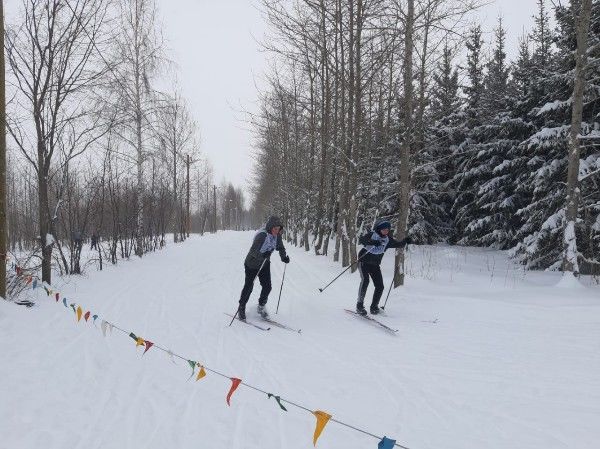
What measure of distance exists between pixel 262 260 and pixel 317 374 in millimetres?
3162

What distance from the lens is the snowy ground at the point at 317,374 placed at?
3.76 meters

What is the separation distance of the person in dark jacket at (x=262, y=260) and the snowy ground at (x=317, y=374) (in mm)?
614

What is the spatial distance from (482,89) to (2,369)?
957 inches

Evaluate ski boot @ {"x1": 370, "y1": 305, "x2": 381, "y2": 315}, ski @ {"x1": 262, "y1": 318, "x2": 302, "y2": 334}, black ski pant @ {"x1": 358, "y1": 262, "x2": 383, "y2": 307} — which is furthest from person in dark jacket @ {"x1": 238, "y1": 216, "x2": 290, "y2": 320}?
ski boot @ {"x1": 370, "y1": 305, "x2": 381, "y2": 315}

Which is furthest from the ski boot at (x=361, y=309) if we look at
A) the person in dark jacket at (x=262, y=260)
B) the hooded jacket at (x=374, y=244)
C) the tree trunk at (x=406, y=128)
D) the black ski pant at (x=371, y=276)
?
the tree trunk at (x=406, y=128)

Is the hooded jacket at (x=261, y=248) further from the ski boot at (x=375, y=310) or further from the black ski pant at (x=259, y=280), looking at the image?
the ski boot at (x=375, y=310)

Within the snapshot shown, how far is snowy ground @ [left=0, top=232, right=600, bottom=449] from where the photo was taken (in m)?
3.76

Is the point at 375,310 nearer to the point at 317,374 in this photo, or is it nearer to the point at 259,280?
the point at 259,280

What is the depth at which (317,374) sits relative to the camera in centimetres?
529

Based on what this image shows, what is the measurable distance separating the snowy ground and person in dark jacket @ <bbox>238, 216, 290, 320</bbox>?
2.02ft

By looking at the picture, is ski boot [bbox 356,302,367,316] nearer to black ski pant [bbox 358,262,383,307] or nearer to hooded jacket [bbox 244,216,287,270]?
black ski pant [bbox 358,262,383,307]

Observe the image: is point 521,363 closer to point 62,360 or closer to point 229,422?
point 229,422

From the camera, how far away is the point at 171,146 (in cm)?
3428

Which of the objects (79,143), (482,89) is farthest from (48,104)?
(482,89)
